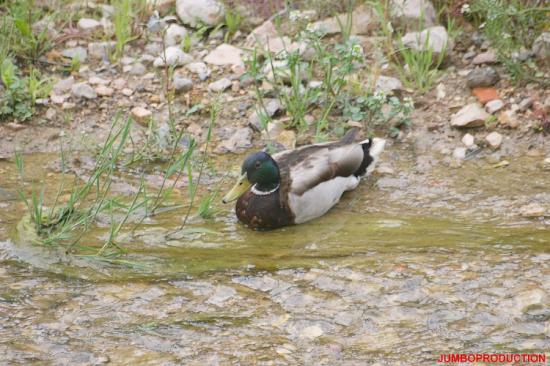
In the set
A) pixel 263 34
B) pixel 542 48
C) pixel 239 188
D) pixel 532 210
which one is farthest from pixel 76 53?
pixel 532 210

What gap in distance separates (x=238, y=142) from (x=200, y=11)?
167 cm

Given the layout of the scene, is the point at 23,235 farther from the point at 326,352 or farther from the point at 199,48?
the point at 199,48

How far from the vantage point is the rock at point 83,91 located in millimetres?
7309

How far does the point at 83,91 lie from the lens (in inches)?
288

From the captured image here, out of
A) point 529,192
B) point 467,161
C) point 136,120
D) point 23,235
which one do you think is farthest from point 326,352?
point 136,120

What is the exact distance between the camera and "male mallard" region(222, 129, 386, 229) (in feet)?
18.9

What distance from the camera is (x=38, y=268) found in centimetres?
478

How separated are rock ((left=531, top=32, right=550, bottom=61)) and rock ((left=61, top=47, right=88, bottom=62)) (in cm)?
369

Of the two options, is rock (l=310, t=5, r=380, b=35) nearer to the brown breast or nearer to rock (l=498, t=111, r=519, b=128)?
rock (l=498, t=111, r=519, b=128)

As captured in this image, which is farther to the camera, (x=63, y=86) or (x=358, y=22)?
(x=358, y=22)

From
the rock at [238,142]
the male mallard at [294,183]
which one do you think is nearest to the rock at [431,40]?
the male mallard at [294,183]

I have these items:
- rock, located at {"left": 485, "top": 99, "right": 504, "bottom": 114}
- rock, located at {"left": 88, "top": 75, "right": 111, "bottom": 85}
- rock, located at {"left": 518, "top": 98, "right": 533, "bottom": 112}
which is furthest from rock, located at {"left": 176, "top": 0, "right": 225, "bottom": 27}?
rock, located at {"left": 518, "top": 98, "right": 533, "bottom": 112}

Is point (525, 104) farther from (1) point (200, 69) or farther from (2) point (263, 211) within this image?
(1) point (200, 69)

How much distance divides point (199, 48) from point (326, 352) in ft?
Answer: 14.4
